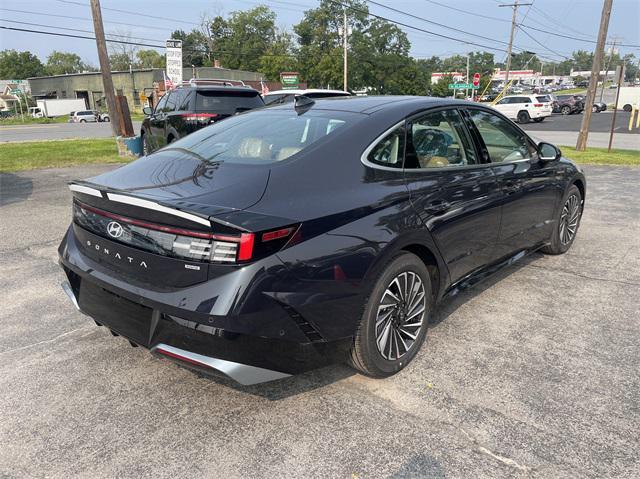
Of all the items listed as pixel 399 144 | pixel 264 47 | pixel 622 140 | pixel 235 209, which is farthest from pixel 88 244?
pixel 264 47

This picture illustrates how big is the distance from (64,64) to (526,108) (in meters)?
130

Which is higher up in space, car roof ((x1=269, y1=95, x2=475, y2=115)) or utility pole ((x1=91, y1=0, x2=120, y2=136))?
utility pole ((x1=91, y1=0, x2=120, y2=136))

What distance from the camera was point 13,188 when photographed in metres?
8.98

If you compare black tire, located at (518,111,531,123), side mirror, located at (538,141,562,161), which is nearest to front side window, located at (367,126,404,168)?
side mirror, located at (538,141,562,161)

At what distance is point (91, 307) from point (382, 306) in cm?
162

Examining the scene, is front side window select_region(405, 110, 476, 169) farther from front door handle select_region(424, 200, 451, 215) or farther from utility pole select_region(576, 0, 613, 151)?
utility pole select_region(576, 0, 613, 151)

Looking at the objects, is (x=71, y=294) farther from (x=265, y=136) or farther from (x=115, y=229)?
(x=265, y=136)

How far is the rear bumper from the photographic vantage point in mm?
2186

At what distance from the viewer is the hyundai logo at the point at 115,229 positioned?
2.47 metres

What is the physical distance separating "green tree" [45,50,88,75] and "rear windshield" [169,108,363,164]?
462 ft

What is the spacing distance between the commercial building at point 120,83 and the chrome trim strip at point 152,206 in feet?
176

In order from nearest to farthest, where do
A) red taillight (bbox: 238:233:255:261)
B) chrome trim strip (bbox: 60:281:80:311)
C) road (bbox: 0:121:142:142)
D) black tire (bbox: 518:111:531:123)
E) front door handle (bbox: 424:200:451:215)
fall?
red taillight (bbox: 238:233:255:261)
chrome trim strip (bbox: 60:281:80:311)
front door handle (bbox: 424:200:451:215)
road (bbox: 0:121:142:142)
black tire (bbox: 518:111:531:123)

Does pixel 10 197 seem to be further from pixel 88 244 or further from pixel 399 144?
pixel 399 144

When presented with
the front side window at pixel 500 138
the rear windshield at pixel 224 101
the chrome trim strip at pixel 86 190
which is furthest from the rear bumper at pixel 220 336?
the rear windshield at pixel 224 101
